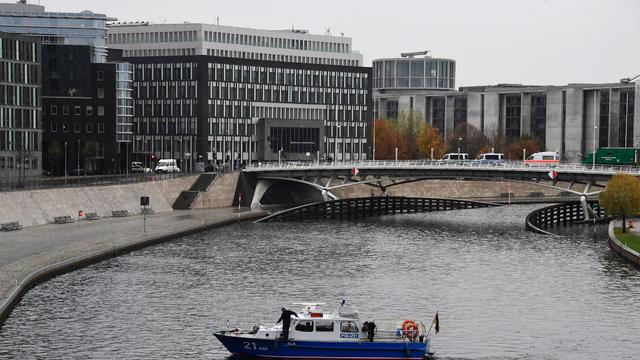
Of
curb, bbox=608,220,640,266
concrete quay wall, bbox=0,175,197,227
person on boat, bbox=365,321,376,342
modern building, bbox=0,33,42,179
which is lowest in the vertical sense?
person on boat, bbox=365,321,376,342

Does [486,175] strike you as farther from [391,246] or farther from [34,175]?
[34,175]

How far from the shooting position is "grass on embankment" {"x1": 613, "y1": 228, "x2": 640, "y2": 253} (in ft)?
345

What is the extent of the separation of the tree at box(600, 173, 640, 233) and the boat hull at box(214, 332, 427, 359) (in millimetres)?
60503

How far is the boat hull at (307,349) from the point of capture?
2552 inches

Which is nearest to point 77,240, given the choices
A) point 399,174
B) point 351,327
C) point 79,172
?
point 351,327

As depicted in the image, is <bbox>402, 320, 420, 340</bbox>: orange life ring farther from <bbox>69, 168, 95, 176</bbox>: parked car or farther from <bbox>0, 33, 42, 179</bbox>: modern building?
<bbox>69, 168, 95, 176</bbox>: parked car

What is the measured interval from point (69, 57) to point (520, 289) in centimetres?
10792

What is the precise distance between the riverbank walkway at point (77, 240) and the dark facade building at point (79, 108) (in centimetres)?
3922

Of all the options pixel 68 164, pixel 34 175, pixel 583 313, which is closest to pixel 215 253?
pixel 583 313

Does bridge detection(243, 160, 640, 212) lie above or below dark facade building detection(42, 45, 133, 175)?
below

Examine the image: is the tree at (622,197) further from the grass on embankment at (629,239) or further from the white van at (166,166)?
the white van at (166,166)

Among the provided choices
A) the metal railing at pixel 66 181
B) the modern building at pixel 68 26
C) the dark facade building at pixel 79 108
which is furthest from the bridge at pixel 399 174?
the modern building at pixel 68 26

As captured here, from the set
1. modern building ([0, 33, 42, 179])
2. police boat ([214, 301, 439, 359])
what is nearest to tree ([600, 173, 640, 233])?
police boat ([214, 301, 439, 359])

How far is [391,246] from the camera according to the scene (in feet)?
382
